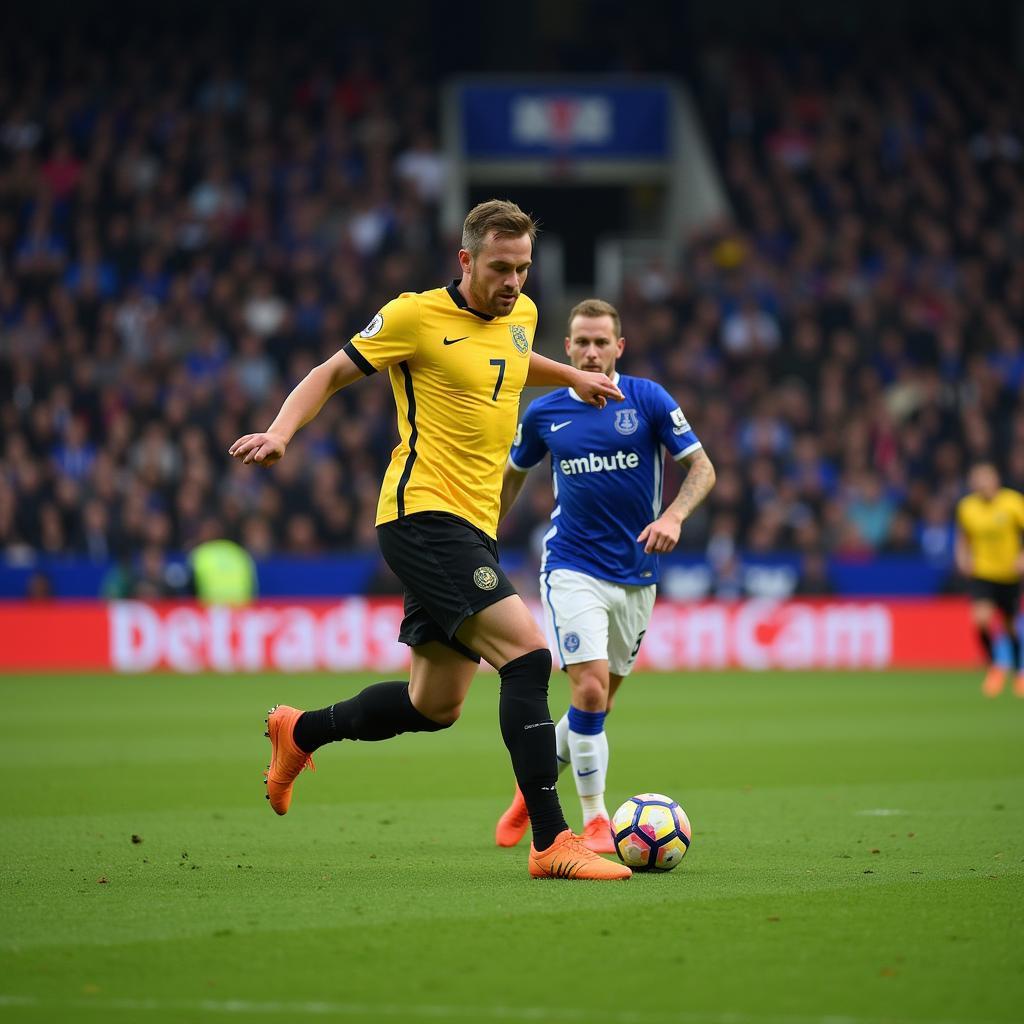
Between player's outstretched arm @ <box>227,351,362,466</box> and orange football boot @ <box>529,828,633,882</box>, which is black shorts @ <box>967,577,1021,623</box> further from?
player's outstretched arm @ <box>227,351,362,466</box>

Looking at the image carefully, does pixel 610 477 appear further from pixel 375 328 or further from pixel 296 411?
pixel 296 411

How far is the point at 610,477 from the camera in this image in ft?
26.5

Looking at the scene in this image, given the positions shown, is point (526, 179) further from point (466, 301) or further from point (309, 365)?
point (466, 301)

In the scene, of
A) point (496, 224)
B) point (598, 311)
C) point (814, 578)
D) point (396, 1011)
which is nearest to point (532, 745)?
point (496, 224)

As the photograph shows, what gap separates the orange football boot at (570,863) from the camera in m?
6.44

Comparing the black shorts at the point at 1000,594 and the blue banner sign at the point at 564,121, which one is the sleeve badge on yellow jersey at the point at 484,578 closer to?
the black shorts at the point at 1000,594

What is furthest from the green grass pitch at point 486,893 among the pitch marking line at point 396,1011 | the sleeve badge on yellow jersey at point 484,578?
the sleeve badge on yellow jersey at point 484,578

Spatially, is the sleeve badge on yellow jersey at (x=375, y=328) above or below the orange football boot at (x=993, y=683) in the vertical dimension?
above

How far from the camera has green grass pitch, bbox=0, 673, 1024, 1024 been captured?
14.8 feet

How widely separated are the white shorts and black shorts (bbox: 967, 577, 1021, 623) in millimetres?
10708

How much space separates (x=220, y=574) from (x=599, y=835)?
46.0 ft

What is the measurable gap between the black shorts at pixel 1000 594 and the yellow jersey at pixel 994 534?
0.06 meters

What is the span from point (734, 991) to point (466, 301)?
10.1 ft

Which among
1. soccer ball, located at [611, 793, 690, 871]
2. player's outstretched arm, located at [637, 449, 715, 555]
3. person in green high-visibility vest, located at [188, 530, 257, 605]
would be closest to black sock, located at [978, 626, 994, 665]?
person in green high-visibility vest, located at [188, 530, 257, 605]
